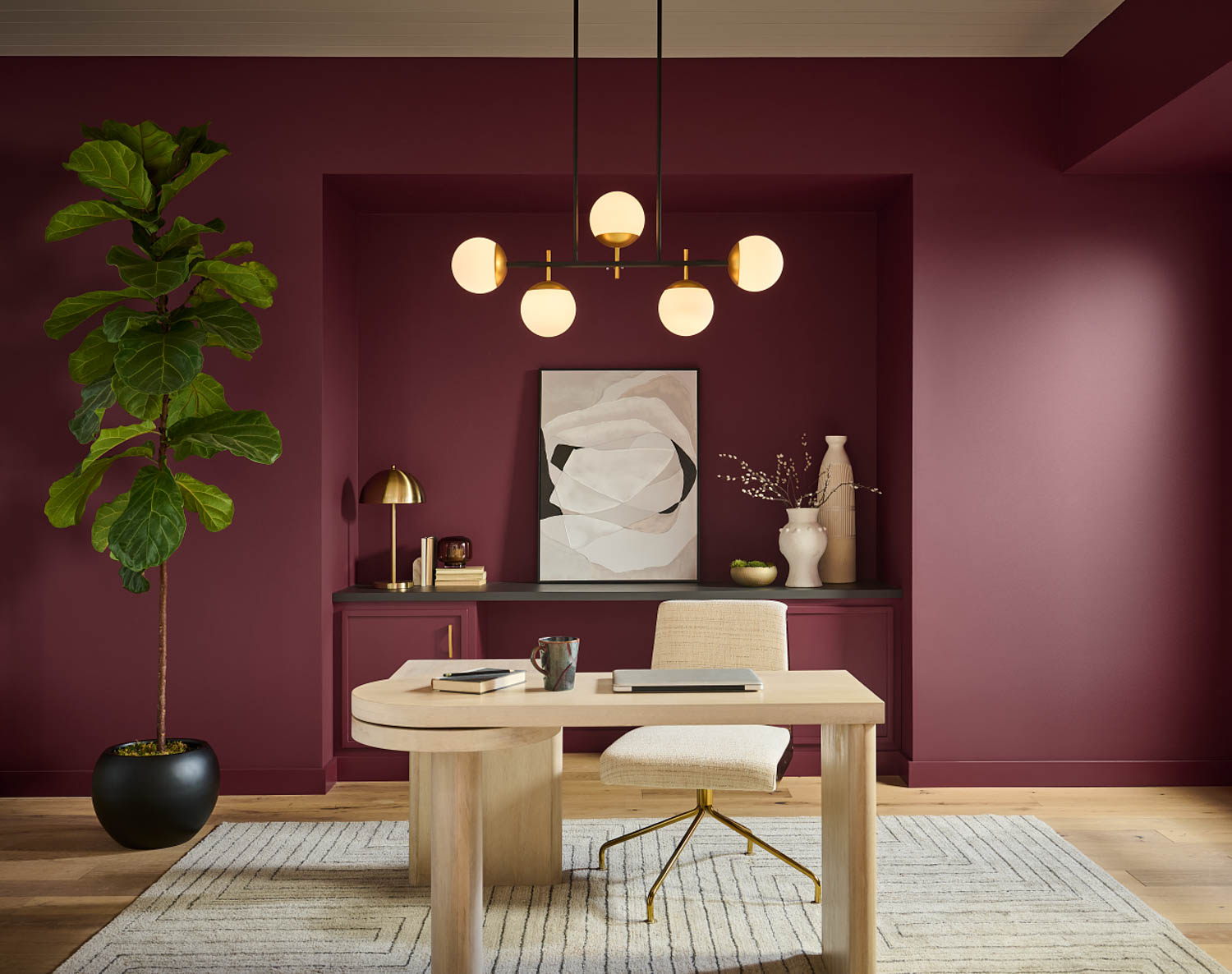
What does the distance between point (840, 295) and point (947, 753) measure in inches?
85.6

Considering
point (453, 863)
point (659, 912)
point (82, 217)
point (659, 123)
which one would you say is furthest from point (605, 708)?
point (82, 217)

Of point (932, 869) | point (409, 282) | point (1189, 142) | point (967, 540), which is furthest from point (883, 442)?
point (409, 282)

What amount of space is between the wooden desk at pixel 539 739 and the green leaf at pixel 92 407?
5.46ft

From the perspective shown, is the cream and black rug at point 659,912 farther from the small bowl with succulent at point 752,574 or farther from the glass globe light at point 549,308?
the glass globe light at point 549,308

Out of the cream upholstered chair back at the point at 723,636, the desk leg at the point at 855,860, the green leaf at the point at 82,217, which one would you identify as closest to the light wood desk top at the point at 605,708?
the desk leg at the point at 855,860

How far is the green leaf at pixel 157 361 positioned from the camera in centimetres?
334

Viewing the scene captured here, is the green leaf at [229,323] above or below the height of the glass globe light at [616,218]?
below

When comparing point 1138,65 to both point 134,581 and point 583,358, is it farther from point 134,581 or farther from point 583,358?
point 134,581

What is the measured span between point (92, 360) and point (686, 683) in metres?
2.46

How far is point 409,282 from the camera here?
16.1 feet

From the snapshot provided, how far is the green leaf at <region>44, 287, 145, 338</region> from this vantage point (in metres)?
3.62

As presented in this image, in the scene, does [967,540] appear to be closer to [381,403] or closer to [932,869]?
[932,869]

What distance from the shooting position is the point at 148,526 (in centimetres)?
339

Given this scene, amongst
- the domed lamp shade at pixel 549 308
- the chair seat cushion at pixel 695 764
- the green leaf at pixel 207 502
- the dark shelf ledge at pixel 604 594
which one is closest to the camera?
the domed lamp shade at pixel 549 308
